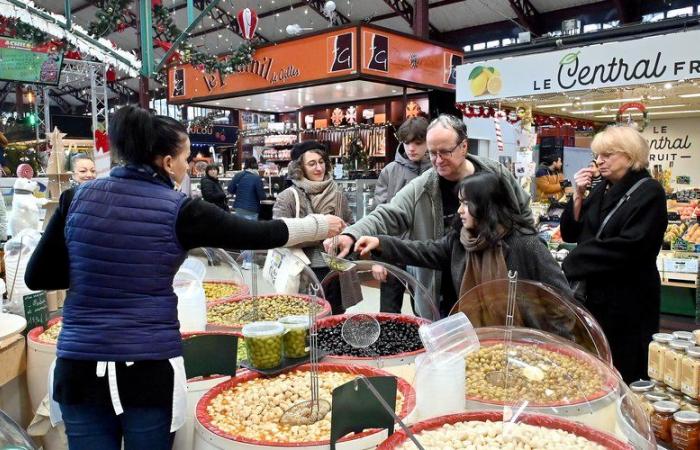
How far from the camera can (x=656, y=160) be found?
10.3 m

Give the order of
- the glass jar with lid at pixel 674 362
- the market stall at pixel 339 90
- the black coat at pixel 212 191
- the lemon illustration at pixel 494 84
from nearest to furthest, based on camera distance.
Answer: the glass jar with lid at pixel 674 362, the lemon illustration at pixel 494 84, the market stall at pixel 339 90, the black coat at pixel 212 191

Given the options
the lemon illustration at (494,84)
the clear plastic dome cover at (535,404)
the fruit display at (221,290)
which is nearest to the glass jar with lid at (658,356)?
the clear plastic dome cover at (535,404)

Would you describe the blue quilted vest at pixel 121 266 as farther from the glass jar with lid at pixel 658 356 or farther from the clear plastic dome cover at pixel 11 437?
the glass jar with lid at pixel 658 356

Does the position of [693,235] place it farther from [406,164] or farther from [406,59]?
[406,59]

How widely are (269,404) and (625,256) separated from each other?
1768mm

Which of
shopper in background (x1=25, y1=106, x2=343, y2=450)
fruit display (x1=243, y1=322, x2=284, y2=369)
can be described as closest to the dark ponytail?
shopper in background (x1=25, y1=106, x2=343, y2=450)

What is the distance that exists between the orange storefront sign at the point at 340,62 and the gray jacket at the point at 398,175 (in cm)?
406

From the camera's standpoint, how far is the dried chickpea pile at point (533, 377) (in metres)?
1.53

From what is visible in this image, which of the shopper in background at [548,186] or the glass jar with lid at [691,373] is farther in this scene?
the shopper in background at [548,186]

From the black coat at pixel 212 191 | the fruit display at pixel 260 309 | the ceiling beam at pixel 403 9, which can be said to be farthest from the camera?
the ceiling beam at pixel 403 9

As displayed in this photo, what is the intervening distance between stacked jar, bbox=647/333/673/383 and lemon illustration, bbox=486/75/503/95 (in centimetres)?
465

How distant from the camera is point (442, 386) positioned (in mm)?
1505

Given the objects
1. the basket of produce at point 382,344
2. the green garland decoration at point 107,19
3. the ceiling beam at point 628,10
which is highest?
the ceiling beam at point 628,10

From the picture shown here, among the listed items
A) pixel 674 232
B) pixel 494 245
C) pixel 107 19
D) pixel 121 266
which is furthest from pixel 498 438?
pixel 107 19
